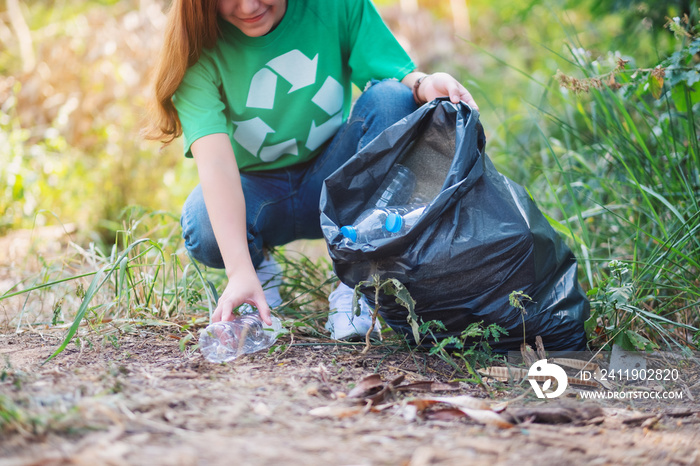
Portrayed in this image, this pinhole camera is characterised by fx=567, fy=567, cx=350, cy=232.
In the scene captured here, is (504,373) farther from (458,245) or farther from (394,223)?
(394,223)

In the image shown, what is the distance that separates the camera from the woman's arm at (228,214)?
5.34ft

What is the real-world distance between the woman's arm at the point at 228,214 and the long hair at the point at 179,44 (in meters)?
0.21

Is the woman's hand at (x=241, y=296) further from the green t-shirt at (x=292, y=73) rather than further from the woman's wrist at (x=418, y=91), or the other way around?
the woman's wrist at (x=418, y=91)

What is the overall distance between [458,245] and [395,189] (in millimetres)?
323

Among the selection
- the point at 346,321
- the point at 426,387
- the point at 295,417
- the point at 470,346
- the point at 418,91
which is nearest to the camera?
the point at 295,417

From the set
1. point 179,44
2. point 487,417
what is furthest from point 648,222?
point 179,44

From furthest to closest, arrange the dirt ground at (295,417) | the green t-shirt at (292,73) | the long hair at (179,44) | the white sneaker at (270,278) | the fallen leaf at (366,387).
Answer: the white sneaker at (270,278), the green t-shirt at (292,73), the long hair at (179,44), the fallen leaf at (366,387), the dirt ground at (295,417)

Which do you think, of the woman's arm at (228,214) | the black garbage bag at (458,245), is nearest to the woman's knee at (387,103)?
the black garbage bag at (458,245)

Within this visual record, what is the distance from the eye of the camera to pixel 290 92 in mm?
2025

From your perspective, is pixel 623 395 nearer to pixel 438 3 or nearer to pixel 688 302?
pixel 688 302

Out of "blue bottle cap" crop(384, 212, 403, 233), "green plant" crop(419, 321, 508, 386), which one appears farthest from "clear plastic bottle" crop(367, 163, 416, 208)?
"green plant" crop(419, 321, 508, 386)

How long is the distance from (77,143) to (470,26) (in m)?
5.84

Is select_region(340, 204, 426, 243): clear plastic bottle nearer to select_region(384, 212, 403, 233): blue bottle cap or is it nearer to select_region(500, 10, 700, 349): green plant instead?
select_region(384, 212, 403, 233): blue bottle cap

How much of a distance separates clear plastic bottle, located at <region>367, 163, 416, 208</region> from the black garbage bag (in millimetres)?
22
